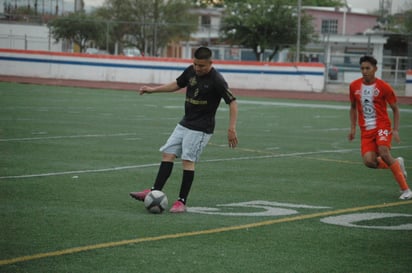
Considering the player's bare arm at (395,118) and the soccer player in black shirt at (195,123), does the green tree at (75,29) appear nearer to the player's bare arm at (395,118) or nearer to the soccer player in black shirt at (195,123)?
the player's bare arm at (395,118)

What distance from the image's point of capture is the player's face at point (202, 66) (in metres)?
9.45

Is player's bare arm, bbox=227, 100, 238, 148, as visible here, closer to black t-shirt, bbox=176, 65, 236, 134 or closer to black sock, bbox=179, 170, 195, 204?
black t-shirt, bbox=176, 65, 236, 134

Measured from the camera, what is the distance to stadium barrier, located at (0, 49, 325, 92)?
4019cm

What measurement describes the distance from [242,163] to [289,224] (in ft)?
18.0

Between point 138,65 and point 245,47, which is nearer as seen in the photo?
point 138,65

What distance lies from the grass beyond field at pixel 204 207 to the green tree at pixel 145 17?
40.2 meters

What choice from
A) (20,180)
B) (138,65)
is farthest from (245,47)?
(20,180)

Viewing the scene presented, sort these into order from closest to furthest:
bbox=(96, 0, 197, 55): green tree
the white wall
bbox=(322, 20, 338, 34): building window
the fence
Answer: the fence → the white wall → bbox=(96, 0, 197, 55): green tree → bbox=(322, 20, 338, 34): building window

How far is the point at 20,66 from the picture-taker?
147 feet

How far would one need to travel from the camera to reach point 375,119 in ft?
37.7

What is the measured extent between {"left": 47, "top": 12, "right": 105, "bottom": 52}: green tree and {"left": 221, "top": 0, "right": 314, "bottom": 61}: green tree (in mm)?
8762

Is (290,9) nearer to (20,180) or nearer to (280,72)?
(280,72)

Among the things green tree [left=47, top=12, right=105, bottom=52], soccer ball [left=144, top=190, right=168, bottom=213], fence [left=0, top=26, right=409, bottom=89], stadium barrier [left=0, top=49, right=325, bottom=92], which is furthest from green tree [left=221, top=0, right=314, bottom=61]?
soccer ball [left=144, top=190, right=168, bottom=213]

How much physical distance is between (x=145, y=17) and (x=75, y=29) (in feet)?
41.9
